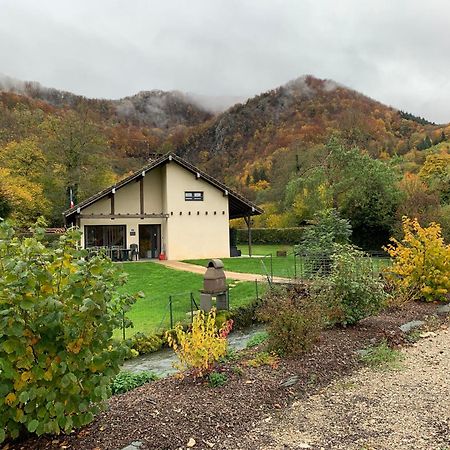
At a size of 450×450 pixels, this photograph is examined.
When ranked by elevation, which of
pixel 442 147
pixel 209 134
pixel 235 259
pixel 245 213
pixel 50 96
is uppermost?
pixel 50 96

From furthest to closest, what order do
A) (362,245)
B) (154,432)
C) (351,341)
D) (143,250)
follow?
1. (362,245)
2. (143,250)
3. (351,341)
4. (154,432)

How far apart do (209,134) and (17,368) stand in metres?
75.1

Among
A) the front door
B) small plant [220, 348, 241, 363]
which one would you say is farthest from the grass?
small plant [220, 348, 241, 363]

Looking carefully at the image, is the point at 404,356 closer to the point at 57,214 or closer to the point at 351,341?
the point at 351,341

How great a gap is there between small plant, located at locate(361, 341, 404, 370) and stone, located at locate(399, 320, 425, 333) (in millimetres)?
1296

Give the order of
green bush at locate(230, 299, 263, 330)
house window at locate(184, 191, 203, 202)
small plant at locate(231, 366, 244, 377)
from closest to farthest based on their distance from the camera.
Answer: small plant at locate(231, 366, 244, 377) < green bush at locate(230, 299, 263, 330) < house window at locate(184, 191, 203, 202)

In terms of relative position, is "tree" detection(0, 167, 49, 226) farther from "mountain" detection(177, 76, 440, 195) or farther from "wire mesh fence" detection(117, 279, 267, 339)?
"mountain" detection(177, 76, 440, 195)

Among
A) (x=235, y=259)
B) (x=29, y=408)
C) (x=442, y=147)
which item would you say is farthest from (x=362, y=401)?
(x=442, y=147)

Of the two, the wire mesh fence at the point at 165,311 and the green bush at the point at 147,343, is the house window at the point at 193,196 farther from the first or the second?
the green bush at the point at 147,343

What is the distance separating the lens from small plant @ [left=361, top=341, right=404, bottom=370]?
6172 millimetres

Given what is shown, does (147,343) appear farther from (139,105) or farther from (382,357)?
(139,105)

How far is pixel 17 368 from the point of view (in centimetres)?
333

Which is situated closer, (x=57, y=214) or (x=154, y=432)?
(x=154, y=432)

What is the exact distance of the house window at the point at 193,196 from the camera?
26.4 metres
